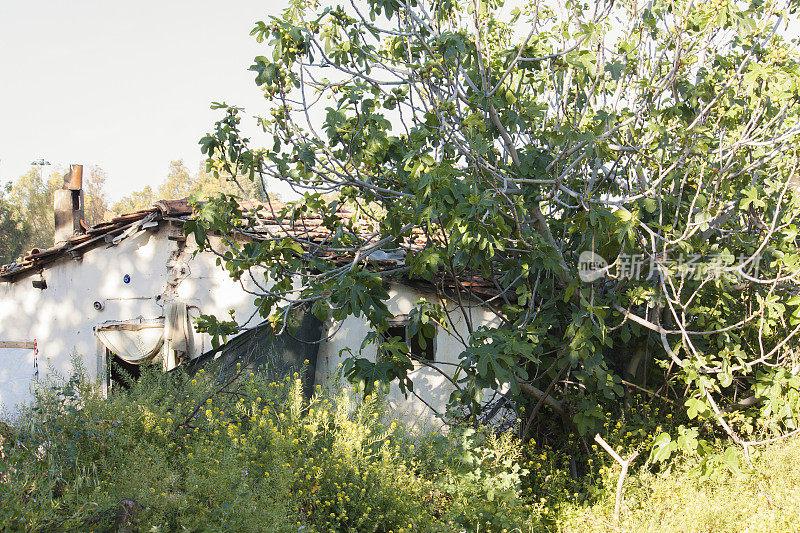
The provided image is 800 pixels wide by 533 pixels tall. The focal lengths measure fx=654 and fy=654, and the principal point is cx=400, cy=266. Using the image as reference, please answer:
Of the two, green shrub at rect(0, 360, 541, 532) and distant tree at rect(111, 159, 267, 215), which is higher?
distant tree at rect(111, 159, 267, 215)

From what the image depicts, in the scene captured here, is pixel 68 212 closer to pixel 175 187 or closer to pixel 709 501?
pixel 709 501

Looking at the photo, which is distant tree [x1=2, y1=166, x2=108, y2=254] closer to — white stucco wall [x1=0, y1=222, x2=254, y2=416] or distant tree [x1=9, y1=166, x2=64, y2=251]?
distant tree [x1=9, y1=166, x2=64, y2=251]

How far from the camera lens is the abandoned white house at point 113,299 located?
31.1 feet

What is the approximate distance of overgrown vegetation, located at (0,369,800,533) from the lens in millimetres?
4266

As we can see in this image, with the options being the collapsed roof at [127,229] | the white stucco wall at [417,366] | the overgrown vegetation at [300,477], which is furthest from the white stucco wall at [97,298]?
the overgrown vegetation at [300,477]

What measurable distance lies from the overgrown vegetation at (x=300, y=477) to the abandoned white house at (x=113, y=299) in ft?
9.10

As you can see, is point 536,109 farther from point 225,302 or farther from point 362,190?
point 225,302

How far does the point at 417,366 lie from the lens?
27.5 feet

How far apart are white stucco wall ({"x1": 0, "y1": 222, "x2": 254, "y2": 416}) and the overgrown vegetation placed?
2879 mm

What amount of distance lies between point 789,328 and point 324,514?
537 cm

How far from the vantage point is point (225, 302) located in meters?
9.46

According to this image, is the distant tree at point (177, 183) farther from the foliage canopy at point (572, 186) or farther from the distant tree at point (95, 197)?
the foliage canopy at point (572, 186)

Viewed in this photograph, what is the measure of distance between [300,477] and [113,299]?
5.86 m

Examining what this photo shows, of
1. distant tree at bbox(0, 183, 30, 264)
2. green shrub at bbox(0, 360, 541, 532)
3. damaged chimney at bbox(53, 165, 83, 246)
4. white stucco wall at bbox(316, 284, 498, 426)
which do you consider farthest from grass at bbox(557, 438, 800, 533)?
distant tree at bbox(0, 183, 30, 264)
